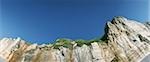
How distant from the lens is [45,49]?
5331cm

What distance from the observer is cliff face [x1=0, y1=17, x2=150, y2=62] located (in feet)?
168

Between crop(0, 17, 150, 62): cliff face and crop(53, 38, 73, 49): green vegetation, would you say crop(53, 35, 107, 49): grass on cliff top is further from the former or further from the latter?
crop(0, 17, 150, 62): cliff face

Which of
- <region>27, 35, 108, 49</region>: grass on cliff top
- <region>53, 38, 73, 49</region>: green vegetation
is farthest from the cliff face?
<region>53, 38, 73, 49</region>: green vegetation

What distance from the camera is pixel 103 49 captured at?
53.0 metres

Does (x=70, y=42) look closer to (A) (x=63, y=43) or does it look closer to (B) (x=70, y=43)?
(B) (x=70, y=43)

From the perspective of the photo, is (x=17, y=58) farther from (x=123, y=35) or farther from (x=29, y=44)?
(x=123, y=35)

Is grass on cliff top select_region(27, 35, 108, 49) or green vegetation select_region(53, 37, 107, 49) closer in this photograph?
green vegetation select_region(53, 37, 107, 49)

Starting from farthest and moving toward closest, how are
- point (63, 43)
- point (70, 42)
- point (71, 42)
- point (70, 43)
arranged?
1. point (71, 42)
2. point (70, 42)
3. point (63, 43)
4. point (70, 43)

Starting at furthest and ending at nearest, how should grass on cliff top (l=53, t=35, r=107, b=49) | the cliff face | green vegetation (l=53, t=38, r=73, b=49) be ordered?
1. grass on cliff top (l=53, t=35, r=107, b=49)
2. green vegetation (l=53, t=38, r=73, b=49)
3. the cliff face

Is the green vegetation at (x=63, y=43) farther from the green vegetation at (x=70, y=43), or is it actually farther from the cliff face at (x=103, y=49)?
the cliff face at (x=103, y=49)

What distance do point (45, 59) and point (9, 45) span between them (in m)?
7.67

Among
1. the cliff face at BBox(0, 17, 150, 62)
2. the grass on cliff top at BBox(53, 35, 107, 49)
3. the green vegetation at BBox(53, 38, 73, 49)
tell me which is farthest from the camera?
the grass on cliff top at BBox(53, 35, 107, 49)

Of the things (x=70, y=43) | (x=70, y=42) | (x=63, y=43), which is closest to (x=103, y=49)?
(x=70, y=43)

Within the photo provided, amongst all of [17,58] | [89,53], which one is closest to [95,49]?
[89,53]
